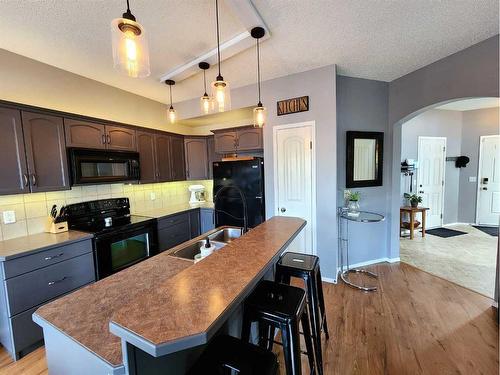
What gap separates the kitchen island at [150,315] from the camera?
69 centimetres

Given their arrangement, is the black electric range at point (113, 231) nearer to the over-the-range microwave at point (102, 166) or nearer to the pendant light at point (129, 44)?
the over-the-range microwave at point (102, 166)

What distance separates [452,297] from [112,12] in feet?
14.3

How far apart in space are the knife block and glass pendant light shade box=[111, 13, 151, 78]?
7.13ft

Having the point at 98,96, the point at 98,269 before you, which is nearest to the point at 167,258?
the point at 98,269

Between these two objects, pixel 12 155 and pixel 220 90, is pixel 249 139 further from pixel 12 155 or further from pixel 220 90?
pixel 12 155

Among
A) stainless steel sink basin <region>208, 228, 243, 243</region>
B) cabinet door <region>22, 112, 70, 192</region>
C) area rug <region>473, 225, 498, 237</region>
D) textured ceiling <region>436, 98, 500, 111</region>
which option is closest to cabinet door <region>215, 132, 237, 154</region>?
stainless steel sink basin <region>208, 228, 243, 243</region>

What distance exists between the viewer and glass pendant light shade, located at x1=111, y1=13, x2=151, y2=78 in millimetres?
990

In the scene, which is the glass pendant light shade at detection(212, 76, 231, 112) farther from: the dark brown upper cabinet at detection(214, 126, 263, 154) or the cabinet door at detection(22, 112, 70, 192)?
the cabinet door at detection(22, 112, 70, 192)

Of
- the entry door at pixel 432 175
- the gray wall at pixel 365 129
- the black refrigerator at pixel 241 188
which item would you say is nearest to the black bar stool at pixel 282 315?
the black refrigerator at pixel 241 188

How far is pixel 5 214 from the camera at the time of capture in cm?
215

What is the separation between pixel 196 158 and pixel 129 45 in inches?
123

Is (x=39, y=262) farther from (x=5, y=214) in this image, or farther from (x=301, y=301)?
(x=301, y=301)

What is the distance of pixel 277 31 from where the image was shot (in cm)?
200

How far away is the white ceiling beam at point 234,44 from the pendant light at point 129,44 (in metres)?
0.87
